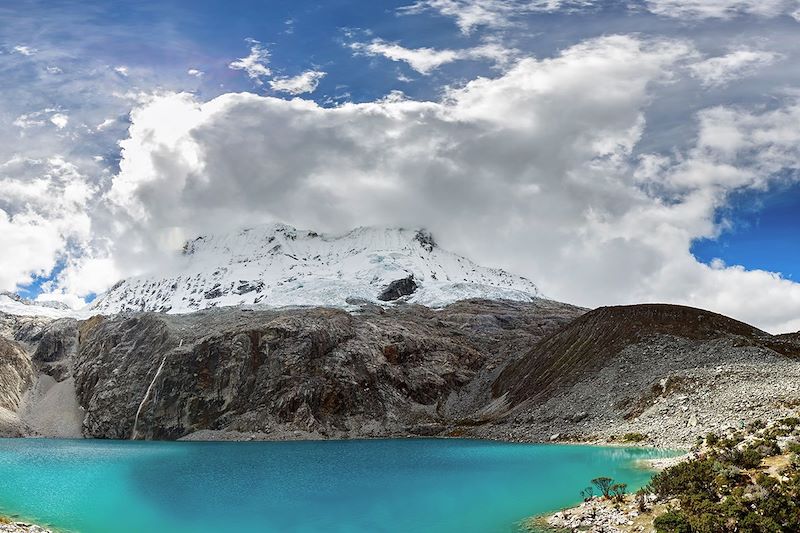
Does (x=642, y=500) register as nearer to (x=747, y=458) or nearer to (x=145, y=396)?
(x=747, y=458)

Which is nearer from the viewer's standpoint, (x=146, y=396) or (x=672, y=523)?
(x=672, y=523)

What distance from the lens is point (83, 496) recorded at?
5431 centimetres

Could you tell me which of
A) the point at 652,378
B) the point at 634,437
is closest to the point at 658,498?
the point at 634,437

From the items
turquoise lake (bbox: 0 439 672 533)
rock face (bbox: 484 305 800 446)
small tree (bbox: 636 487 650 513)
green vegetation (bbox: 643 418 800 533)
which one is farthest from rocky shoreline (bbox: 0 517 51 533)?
rock face (bbox: 484 305 800 446)

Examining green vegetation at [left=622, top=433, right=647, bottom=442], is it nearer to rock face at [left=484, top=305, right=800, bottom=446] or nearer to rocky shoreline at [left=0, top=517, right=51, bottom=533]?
rock face at [left=484, top=305, right=800, bottom=446]

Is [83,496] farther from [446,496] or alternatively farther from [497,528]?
[497,528]

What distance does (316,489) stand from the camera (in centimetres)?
5656

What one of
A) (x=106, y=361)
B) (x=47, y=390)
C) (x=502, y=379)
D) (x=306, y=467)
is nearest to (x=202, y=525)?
(x=306, y=467)

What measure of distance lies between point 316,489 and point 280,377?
100036 millimetres

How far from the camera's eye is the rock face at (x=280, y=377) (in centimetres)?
14575

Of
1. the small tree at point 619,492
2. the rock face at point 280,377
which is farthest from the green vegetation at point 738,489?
the rock face at point 280,377

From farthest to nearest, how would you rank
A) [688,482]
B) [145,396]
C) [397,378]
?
[145,396]
[397,378]
[688,482]

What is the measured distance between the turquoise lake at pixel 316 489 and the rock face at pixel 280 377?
56984 millimetres

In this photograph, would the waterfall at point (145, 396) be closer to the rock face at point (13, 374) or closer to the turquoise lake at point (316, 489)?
the rock face at point (13, 374)
